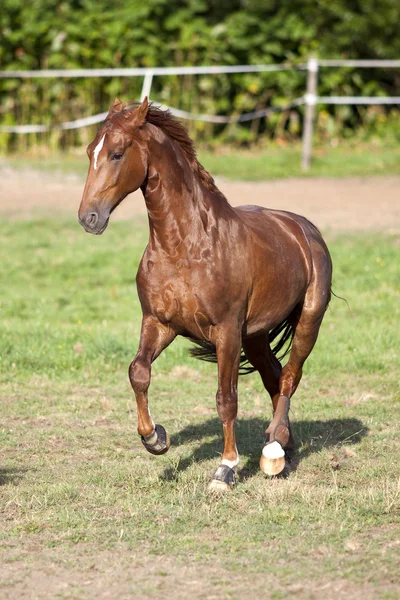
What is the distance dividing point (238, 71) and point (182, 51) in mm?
1511

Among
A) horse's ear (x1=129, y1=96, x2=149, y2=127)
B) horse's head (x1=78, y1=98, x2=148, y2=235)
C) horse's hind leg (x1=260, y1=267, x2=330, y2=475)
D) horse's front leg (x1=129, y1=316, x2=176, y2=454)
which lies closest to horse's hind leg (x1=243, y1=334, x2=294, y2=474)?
horse's hind leg (x1=260, y1=267, x2=330, y2=475)

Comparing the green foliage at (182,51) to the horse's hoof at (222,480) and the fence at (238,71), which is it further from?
the horse's hoof at (222,480)

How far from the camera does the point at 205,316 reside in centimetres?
544

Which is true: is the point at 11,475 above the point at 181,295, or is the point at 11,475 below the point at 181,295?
below

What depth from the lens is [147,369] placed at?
552 centimetres

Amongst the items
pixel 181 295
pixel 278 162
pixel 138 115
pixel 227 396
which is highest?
pixel 138 115

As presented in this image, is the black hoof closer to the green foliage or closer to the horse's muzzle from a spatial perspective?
the horse's muzzle

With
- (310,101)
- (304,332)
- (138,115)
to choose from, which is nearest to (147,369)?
(304,332)

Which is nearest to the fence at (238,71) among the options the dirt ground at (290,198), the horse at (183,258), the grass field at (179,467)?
the dirt ground at (290,198)

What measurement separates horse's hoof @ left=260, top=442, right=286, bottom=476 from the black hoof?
191 mm

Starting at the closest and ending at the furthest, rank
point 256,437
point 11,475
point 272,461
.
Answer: point 272,461 < point 11,475 < point 256,437

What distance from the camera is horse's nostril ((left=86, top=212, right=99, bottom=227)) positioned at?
200 inches

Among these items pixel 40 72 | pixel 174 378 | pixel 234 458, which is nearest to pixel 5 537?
pixel 234 458

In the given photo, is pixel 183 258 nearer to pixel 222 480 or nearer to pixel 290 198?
pixel 222 480
